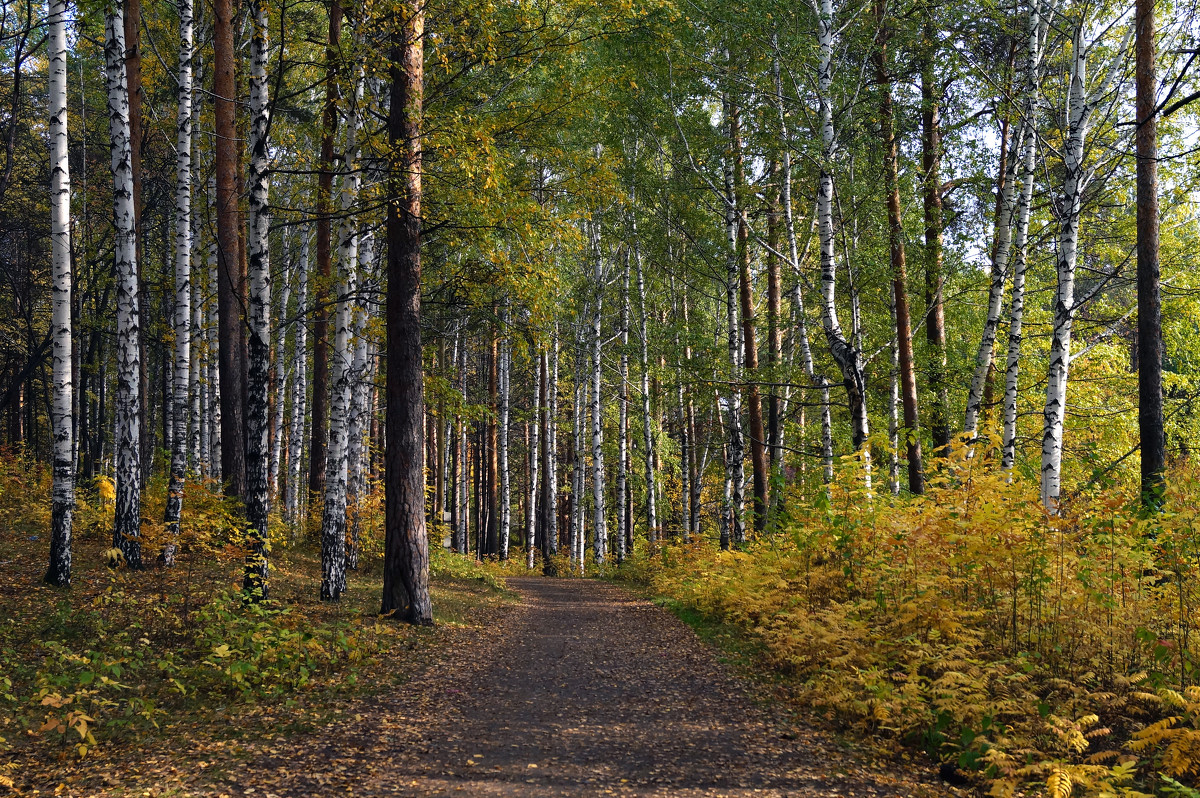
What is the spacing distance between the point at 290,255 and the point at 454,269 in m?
11.9

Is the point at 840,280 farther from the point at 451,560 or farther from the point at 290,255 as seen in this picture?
the point at 290,255

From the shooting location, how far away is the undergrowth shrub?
4637 millimetres

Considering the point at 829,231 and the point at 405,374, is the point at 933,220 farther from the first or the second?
the point at 405,374

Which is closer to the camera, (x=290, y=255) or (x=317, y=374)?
(x=317, y=374)

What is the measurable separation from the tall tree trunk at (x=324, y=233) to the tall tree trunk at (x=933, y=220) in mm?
10587

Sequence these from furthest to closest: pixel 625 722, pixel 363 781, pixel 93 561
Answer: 1. pixel 93 561
2. pixel 625 722
3. pixel 363 781

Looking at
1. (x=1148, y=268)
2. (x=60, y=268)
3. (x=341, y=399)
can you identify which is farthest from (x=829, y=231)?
(x=60, y=268)

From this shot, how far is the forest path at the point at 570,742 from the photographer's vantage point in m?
4.57

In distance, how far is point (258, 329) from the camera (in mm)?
9086

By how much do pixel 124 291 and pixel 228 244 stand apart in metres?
3.42

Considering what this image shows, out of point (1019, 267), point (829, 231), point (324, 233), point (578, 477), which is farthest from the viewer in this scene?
point (578, 477)

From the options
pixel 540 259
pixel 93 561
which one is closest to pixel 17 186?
pixel 93 561

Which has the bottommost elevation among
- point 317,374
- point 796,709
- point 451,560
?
point 451,560

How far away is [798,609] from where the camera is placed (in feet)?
27.4
